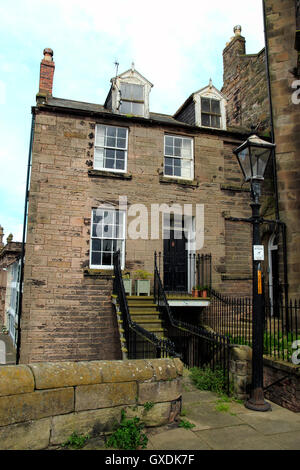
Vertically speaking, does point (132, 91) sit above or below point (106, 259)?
above

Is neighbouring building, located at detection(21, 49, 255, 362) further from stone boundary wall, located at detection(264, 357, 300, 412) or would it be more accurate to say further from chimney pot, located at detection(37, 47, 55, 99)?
stone boundary wall, located at detection(264, 357, 300, 412)

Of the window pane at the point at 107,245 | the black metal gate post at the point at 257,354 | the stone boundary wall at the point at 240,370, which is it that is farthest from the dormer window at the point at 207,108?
the stone boundary wall at the point at 240,370

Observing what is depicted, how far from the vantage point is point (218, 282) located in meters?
12.0

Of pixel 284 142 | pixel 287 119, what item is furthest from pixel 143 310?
pixel 287 119

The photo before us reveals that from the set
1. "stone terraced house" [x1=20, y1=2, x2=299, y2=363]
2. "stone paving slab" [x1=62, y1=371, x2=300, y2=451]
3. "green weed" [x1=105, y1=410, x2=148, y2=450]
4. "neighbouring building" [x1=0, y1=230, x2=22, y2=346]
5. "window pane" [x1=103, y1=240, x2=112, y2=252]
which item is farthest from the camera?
"neighbouring building" [x1=0, y1=230, x2=22, y2=346]

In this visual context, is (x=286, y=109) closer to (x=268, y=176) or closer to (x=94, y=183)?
(x=268, y=176)

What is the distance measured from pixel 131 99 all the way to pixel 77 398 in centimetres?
1109

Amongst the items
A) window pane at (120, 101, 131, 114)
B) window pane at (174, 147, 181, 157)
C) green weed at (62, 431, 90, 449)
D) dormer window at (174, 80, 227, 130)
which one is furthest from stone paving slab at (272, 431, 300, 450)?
window pane at (120, 101, 131, 114)

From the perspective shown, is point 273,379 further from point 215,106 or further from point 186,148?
point 215,106

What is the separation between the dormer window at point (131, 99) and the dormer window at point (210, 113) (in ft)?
8.35

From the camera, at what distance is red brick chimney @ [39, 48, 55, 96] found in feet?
40.1

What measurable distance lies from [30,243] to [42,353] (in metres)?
3.36

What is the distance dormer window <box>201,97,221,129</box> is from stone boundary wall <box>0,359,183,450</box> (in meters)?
10.8

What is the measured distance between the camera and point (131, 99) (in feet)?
41.0
